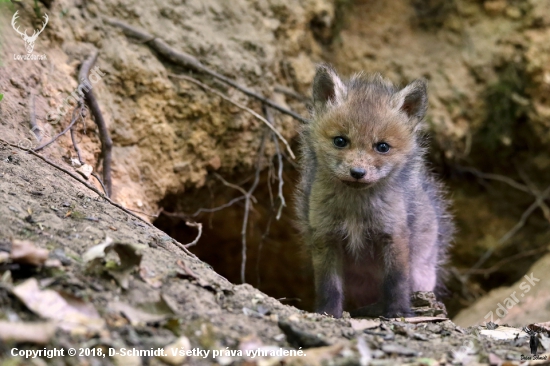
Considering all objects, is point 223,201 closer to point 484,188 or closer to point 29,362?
point 484,188

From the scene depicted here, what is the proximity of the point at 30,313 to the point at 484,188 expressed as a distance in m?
6.02

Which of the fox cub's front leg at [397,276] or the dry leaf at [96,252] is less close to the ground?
the fox cub's front leg at [397,276]

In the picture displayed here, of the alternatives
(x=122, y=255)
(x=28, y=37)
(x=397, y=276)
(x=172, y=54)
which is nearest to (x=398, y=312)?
(x=397, y=276)

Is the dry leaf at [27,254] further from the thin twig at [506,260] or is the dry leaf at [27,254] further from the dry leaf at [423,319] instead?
the thin twig at [506,260]

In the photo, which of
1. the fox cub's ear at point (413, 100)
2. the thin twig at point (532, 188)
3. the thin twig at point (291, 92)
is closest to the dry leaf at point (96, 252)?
the fox cub's ear at point (413, 100)

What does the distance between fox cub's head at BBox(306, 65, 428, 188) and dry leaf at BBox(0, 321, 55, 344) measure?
7.52ft

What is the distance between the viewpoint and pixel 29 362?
6.17ft

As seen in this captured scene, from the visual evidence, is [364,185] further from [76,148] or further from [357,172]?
[76,148]

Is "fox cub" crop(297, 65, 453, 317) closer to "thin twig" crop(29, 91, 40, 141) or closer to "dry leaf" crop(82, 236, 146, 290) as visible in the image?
"dry leaf" crop(82, 236, 146, 290)

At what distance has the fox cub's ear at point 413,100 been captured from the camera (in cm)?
414

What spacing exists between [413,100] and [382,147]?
567 mm

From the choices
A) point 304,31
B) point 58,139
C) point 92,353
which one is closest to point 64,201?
point 58,139

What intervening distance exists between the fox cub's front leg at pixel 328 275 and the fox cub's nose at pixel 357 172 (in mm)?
675

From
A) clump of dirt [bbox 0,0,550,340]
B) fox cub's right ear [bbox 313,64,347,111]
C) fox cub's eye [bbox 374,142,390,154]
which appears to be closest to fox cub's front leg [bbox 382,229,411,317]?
fox cub's eye [bbox 374,142,390,154]
